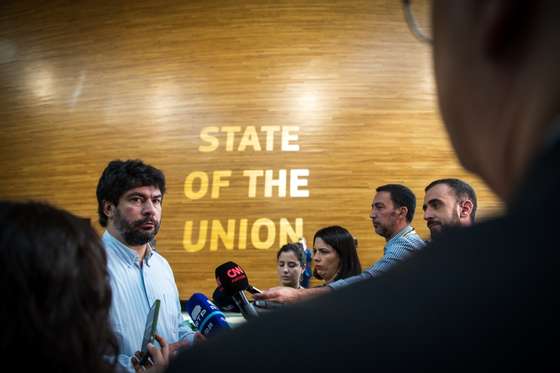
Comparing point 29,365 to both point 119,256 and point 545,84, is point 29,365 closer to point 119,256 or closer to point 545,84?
point 545,84

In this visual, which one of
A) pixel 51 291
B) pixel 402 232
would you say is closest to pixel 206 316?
pixel 51 291

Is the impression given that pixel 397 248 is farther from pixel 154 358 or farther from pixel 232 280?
pixel 154 358

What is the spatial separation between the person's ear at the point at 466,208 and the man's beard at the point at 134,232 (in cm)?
208

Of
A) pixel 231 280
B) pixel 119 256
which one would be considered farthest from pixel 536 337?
pixel 119 256

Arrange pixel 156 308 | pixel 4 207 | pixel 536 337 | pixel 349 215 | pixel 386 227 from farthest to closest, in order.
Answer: pixel 349 215
pixel 386 227
pixel 156 308
pixel 4 207
pixel 536 337

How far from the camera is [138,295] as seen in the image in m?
2.72

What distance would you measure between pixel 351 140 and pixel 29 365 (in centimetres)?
965

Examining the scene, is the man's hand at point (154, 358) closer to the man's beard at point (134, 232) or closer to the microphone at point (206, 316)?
the microphone at point (206, 316)

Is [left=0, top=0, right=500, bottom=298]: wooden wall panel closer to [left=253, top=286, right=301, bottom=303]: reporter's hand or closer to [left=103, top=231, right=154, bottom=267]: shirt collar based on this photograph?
[left=253, top=286, right=301, bottom=303]: reporter's hand

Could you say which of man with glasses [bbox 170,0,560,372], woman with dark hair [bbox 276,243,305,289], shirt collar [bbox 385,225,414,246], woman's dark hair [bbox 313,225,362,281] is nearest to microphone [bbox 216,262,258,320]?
shirt collar [bbox 385,225,414,246]

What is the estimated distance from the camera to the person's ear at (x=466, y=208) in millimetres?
3730

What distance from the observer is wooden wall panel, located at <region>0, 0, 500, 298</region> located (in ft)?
32.6

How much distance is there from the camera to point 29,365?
81 cm

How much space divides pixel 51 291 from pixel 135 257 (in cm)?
206
